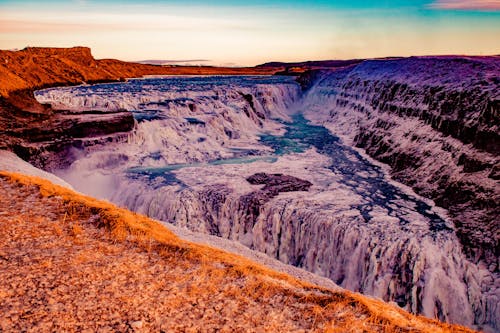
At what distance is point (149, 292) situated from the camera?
689cm

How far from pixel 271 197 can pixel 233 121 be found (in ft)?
66.3

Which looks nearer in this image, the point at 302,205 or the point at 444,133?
the point at 302,205

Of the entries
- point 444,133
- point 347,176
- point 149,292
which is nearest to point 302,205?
point 347,176

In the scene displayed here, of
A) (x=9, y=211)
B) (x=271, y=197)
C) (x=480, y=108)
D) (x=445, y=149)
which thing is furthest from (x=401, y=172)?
(x=9, y=211)

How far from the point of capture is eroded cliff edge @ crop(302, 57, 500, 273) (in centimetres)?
1535

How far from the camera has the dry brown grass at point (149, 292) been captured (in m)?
A: 6.12

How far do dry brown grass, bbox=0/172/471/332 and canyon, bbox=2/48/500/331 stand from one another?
5.95m

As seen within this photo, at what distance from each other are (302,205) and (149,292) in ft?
36.5

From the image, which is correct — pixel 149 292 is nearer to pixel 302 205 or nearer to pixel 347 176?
pixel 302 205

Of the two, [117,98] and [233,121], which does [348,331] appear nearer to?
[233,121]

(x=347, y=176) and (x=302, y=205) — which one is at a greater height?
(x=302, y=205)

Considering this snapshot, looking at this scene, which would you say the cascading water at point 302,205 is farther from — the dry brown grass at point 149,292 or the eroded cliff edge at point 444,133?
the dry brown grass at point 149,292

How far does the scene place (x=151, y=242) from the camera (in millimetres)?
8992

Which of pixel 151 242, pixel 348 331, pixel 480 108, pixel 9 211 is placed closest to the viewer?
pixel 348 331
